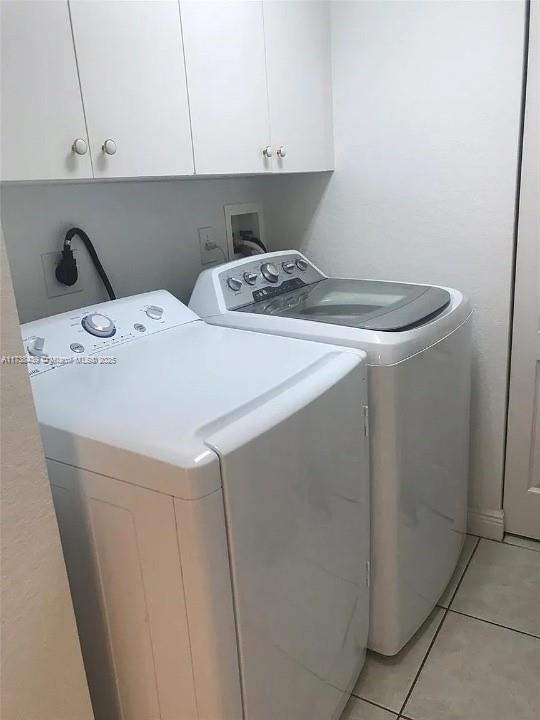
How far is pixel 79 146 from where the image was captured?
111 cm

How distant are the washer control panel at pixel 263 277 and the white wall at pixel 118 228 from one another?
24cm

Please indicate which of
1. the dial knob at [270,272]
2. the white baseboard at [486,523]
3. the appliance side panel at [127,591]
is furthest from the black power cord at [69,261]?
the white baseboard at [486,523]

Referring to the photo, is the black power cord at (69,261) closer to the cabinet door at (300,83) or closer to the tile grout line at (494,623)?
the cabinet door at (300,83)

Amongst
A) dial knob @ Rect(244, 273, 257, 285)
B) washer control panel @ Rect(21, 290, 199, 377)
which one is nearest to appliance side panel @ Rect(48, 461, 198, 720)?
washer control panel @ Rect(21, 290, 199, 377)

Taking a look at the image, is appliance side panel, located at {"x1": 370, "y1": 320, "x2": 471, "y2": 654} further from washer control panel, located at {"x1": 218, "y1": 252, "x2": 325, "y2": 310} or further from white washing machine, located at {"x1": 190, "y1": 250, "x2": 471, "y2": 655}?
washer control panel, located at {"x1": 218, "y1": 252, "x2": 325, "y2": 310}

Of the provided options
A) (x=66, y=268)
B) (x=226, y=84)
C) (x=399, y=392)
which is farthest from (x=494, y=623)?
(x=226, y=84)

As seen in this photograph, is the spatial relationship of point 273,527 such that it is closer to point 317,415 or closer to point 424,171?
point 317,415

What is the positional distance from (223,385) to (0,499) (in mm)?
429

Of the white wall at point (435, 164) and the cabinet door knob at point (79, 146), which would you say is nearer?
the cabinet door knob at point (79, 146)

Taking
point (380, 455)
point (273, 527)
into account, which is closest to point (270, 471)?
point (273, 527)

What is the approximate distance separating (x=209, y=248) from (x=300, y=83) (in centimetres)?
59

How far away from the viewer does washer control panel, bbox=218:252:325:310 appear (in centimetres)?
168

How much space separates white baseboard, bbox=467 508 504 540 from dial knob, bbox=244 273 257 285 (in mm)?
1176

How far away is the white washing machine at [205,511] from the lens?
0.89 meters
